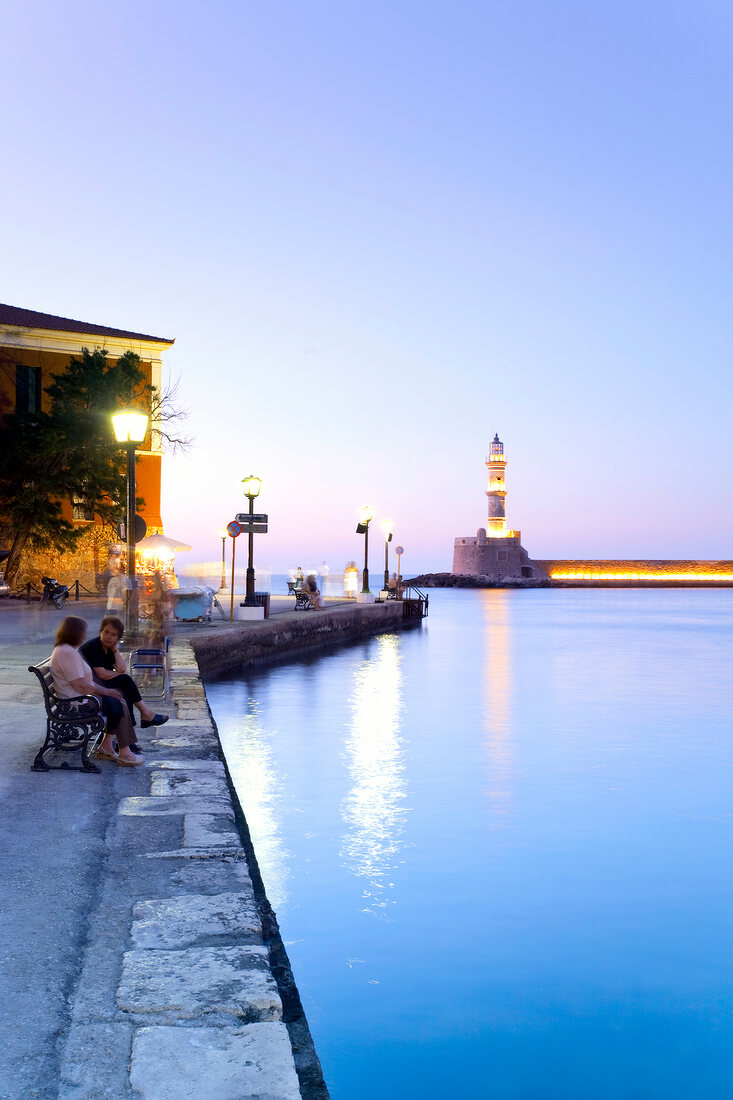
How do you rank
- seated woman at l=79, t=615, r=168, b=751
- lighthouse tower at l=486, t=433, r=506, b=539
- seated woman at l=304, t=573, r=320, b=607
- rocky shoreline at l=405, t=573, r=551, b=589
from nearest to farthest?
seated woman at l=79, t=615, r=168, b=751
seated woman at l=304, t=573, r=320, b=607
lighthouse tower at l=486, t=433, r=506, b=539
rocky shoreline at l=405, t=573, r=551, b=589

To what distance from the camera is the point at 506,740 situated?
16.0 m

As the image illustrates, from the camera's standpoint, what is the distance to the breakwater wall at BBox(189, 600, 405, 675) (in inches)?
767

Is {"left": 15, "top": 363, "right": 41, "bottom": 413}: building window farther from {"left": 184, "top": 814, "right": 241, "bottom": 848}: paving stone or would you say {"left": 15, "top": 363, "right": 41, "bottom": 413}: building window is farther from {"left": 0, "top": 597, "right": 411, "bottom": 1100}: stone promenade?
{"left": 184, "top": 814, "right": 241, "bottom": 848}: paving stone

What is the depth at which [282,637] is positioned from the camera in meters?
24.6

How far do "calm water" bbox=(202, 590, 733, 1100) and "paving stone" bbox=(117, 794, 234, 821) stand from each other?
53.7 inches

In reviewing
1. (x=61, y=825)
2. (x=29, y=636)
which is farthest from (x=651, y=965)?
(x=29, y=636)

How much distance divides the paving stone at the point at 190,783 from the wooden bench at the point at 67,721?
549mm

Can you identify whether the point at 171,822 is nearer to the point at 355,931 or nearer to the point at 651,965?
the point at 355,931

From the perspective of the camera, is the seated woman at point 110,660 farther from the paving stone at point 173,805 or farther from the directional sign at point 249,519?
the directional sign at point 249,519

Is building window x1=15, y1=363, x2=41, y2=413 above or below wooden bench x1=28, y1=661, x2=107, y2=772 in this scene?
above

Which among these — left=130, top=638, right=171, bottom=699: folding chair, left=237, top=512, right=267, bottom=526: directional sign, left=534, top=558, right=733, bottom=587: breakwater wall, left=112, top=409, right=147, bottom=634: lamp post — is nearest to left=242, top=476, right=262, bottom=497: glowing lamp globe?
left=237, top=512, right=267, bottom=526: directional sign

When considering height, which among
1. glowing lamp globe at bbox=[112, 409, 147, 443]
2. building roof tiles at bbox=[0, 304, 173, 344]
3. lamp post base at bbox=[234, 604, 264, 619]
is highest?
building roof tiles at bbox=[0, 304, 173, 344]

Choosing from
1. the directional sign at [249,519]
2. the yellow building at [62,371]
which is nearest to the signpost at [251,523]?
the directional sign at [249,519]

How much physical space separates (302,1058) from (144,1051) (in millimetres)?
919
